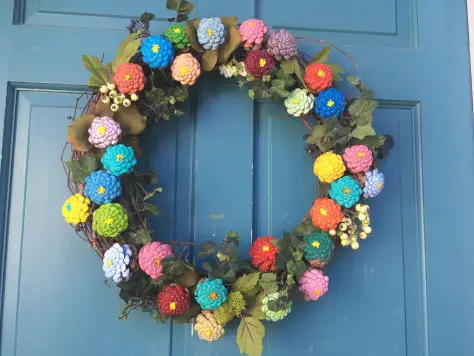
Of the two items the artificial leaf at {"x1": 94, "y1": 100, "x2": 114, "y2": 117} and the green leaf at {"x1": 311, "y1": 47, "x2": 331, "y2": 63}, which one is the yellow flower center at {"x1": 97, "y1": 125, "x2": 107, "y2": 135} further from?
the green leaf at {"x1": 311, "y1": 47, "x2": 331, "y2": 63}

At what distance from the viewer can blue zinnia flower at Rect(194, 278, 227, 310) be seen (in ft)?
2.80

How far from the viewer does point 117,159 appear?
86cm

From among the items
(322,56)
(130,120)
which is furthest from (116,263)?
(322,56)

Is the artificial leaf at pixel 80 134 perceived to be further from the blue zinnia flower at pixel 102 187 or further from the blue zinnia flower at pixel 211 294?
the blue zinnia flower at pixel 211 294

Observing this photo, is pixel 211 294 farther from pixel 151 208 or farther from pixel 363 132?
pixel 363 132

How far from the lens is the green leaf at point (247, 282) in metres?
0.90

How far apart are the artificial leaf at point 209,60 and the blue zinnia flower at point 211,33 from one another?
0.02 metres

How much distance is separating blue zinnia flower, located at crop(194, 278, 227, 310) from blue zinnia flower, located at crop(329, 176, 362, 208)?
0.95ft

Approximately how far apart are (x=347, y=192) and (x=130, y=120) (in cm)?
46

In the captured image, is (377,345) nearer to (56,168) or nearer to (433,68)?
(433,68)

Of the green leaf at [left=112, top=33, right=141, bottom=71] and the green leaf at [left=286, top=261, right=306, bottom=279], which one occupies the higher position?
the green leaf at [left=112, top=33, right=141, bottom=71]

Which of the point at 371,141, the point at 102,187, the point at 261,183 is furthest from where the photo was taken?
the point at 261,183

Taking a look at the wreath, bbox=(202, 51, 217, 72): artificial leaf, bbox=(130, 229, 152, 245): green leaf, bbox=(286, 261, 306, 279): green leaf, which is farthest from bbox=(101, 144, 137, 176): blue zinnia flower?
bbox=(286, 261, 306, 279): green leaf

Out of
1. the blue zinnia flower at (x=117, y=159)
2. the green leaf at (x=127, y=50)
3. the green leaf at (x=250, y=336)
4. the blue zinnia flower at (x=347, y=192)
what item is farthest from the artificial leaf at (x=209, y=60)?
the green leaf at (x=250, y=336)
